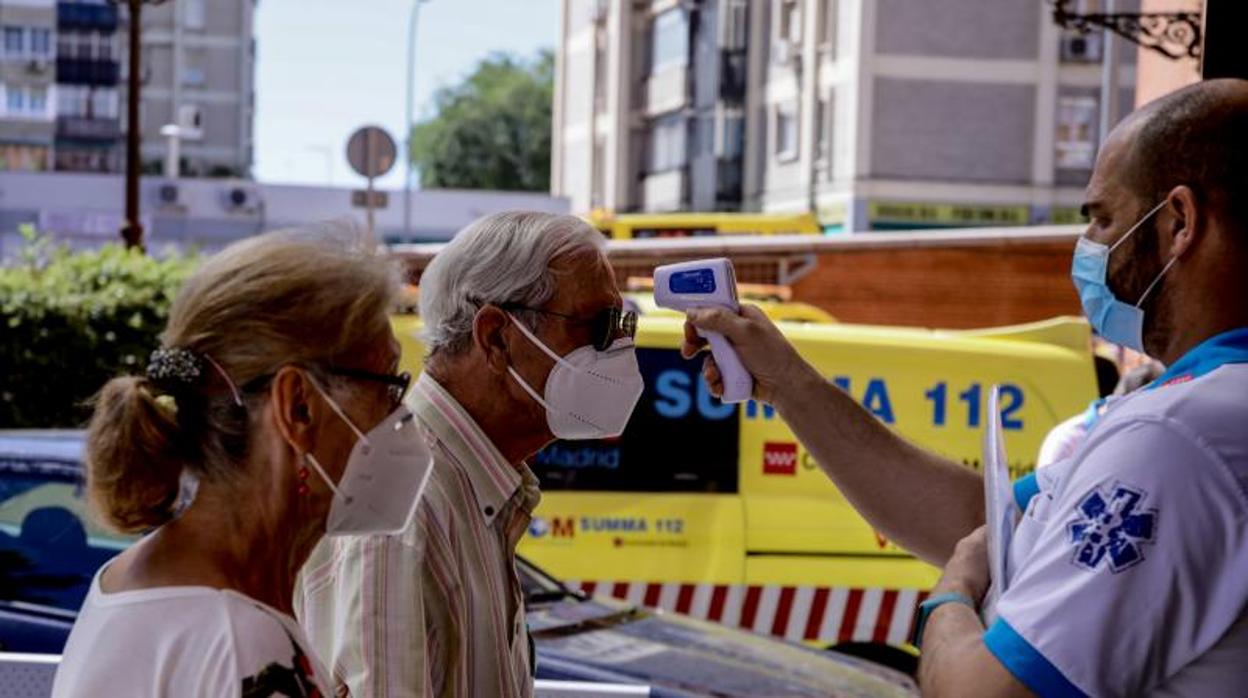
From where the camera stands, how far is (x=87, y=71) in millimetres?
85312

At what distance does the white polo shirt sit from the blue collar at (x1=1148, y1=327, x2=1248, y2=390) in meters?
0.10

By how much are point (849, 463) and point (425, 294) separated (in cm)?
87

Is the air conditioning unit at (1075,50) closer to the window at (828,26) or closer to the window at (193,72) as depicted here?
Answer: the window at (828,26)

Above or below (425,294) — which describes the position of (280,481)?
below

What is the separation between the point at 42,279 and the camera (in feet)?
44.5

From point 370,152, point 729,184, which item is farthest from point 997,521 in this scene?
point 729,184

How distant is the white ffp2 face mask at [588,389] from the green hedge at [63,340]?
957 cm

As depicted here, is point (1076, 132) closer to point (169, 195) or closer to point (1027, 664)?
point (169, 195)

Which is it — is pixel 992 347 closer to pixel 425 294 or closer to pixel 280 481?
pixel 425 294

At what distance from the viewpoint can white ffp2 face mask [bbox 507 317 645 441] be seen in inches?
130

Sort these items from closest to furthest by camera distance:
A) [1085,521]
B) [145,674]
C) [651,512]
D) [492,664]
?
1. [145,674]
2. [1085,521]
3. [492,664]
4. [651,512]

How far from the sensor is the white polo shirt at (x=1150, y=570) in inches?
91.4

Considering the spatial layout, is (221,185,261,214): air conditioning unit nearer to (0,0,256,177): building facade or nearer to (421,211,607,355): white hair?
(0,0,256,177): building facade

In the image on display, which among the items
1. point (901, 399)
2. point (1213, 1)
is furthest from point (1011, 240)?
point (1213, 1)
